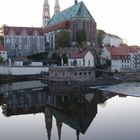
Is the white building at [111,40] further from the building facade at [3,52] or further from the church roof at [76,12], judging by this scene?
A: the building facade at [3,52]

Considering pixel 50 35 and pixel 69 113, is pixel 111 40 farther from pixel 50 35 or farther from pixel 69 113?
pixel 69 113

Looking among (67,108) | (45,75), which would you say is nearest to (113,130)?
(67,108)

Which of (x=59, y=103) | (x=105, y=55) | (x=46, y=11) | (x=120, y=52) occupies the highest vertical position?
(x=46, y=11)

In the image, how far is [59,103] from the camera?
3522 cm

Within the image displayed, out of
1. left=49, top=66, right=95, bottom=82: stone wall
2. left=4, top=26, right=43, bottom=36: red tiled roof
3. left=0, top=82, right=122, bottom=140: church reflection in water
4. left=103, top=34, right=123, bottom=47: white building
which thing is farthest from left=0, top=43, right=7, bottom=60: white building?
left=103, top=34, right=123, bottom=47: white building

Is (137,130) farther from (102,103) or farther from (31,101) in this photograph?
(31,101)

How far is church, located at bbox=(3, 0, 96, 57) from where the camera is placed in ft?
233

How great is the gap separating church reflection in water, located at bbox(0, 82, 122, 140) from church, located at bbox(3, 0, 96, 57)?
2614 centimetres

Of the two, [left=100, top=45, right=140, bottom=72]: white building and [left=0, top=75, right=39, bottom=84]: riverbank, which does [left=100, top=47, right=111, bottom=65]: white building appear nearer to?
[left=100, top=45, right=140, bottom=72]: white building

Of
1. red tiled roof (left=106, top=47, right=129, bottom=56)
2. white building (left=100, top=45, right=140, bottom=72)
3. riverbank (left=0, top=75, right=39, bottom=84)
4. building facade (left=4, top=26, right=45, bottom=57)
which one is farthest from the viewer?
building facade (left=4, top=26, right=45, bottom=57)

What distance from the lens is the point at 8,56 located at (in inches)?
2719

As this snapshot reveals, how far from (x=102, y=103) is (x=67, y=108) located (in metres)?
4.36

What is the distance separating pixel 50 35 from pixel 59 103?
42.9 metres

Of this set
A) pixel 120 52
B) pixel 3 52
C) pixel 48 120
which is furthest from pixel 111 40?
pixel 48 120
